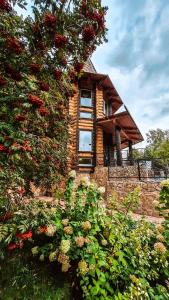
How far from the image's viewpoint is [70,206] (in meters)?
2.93

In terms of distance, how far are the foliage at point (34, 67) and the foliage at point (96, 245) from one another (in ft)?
1.81

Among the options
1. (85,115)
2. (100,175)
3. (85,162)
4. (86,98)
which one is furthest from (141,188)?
(86,98)

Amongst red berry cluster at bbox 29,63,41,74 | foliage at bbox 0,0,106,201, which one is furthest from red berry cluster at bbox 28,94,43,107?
red berry cluster at bbox 29,63,41,74

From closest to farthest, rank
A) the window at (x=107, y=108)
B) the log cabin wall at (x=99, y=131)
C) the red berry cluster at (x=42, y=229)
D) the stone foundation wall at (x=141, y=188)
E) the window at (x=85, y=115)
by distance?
1. the red berry cluster at (x=42, y=229)
2. the stone foundation wall at (x=141, y=188)
3. the log cabin wall at (x=99, y=131)
4. the window at (x=85, y=115)
5. the window at (x=107, y=108)

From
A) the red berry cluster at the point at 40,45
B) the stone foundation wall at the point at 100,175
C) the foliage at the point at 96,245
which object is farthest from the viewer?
the stone foundation wall at the point at 100,175

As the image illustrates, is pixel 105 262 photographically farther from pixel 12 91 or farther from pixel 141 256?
pixel 12 91

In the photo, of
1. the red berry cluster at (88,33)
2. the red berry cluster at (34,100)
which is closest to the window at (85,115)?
the red berry cluster at (88,33)

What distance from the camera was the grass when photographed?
94.3 inches

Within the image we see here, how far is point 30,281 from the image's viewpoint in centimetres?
258

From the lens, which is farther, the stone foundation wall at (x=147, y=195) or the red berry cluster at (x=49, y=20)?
the stone foundation wall at (x=147, y=195)

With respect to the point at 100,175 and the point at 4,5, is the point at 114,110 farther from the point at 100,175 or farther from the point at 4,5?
the point at 4,5

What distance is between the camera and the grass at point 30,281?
2396mm

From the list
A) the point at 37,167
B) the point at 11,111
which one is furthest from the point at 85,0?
the point at 37,167

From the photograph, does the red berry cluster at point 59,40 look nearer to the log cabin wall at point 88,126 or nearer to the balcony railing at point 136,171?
the balcony railing at point 136,171
